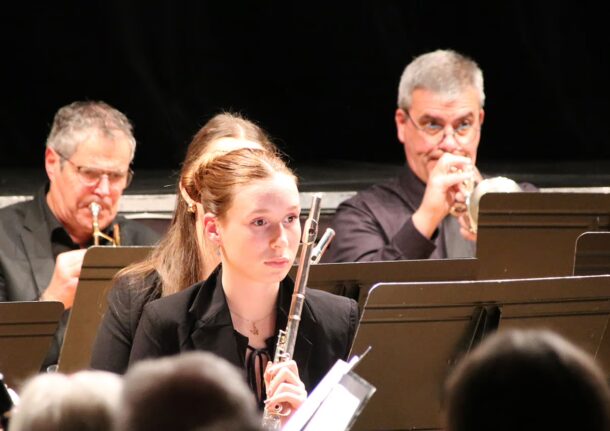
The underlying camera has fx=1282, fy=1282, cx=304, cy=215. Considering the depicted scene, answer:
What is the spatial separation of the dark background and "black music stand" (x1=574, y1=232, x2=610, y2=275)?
5.78ft

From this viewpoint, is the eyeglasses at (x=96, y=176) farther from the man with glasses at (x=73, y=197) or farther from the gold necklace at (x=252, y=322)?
the gold necklace at (x=252, y=322)

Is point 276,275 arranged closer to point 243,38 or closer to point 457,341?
point 457,341

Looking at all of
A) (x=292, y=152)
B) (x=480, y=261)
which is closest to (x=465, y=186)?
(x=480, y=261)

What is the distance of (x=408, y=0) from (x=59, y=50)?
1.27m

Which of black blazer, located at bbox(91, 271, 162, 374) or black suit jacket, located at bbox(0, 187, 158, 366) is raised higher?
black blazer, located at bbox(91, 271, 162, 374)

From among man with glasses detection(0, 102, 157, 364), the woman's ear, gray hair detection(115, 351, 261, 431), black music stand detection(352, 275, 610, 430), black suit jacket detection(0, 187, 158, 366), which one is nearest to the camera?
gray hair detection(115, 351, 261, 431)

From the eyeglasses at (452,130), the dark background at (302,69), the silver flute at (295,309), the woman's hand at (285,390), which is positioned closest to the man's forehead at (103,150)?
the dark background at (302,69)

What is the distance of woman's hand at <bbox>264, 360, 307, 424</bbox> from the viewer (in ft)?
7.46

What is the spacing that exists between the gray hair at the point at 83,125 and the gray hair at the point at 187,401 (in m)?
2.79

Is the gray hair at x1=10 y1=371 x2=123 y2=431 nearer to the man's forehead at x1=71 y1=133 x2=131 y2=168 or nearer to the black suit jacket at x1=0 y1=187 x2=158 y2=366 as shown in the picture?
the black suit jacket at x1=0 y1=187 x2=158 y2=366

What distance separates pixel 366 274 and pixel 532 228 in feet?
1.78

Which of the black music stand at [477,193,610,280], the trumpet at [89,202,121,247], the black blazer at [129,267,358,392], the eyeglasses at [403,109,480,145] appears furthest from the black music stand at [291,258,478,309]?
the eyeglasses at [403,109,480,145]

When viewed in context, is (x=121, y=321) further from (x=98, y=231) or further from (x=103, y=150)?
(x=103, y=150)

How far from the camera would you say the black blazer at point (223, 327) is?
255 centimetres
